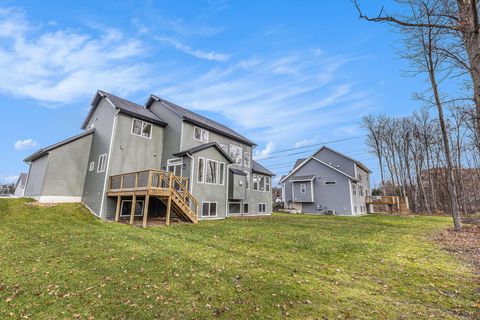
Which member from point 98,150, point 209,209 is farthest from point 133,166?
point 209,209

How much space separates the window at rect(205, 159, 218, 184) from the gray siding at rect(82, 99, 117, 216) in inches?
263

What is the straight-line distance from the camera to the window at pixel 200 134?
18255 millimetres

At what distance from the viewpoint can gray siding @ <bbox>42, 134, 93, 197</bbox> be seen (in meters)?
14.6

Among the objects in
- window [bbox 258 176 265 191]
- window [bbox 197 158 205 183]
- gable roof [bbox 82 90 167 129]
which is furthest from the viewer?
window [bbox 258 176 265 191]

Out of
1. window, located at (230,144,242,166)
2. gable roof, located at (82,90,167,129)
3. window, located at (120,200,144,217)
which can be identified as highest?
gable roof, located at (82,90,167,129)

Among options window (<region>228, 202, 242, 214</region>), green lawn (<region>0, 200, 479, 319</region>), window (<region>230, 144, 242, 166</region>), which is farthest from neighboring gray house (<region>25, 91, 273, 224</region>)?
green lawn (<region>0, 200, 479, 319</region>)

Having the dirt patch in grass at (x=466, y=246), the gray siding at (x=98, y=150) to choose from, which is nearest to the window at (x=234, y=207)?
the gray siding at (x=98, y=150)

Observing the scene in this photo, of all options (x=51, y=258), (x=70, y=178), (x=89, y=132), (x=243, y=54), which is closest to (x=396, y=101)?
(x=243, y=54)

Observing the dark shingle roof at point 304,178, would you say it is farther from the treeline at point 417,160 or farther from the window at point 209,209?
the window at point 209,209

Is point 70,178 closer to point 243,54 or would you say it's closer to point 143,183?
A: point 143,183

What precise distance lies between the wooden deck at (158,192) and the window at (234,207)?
5738 millimetres

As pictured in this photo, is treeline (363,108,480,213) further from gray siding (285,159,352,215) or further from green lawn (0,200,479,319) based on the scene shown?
green lawn (0,200,479,319)

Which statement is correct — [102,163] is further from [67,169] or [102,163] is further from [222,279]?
[222,279]

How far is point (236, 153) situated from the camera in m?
22.0
